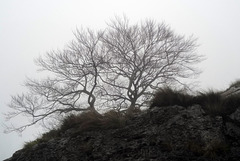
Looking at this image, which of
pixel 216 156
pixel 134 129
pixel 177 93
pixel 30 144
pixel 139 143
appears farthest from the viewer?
pixel 30 144

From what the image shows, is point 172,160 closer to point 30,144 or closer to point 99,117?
point 99,117

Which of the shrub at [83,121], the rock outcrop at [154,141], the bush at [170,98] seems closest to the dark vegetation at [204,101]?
the bush at [170,98]

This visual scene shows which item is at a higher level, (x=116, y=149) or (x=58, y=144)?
(x=58, y=144)

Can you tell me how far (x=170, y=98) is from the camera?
245 inches

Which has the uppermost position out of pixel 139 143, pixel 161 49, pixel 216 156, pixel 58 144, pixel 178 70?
pixel 161 49

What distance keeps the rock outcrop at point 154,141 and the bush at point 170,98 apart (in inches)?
8.8

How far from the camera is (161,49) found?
14.6m

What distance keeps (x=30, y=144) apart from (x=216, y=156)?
491 centimetres

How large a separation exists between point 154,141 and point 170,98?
1491 millimetres

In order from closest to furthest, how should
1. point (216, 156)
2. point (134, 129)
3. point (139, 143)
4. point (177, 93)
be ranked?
point (216, 156) < point (139, 143) < point (134, 129) < point (177, 93)

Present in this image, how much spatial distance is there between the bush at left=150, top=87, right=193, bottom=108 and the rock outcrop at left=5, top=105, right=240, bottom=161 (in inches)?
→ 8.8

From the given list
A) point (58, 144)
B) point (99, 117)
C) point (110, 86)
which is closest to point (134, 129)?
point (99, 117)

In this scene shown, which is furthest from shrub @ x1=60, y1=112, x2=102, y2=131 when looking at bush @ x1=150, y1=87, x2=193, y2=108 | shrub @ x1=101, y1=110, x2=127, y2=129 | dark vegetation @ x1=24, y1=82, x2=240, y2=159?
bush @ x1=150, y1=87, x2=193, y2=108

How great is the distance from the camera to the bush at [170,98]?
609 cm
